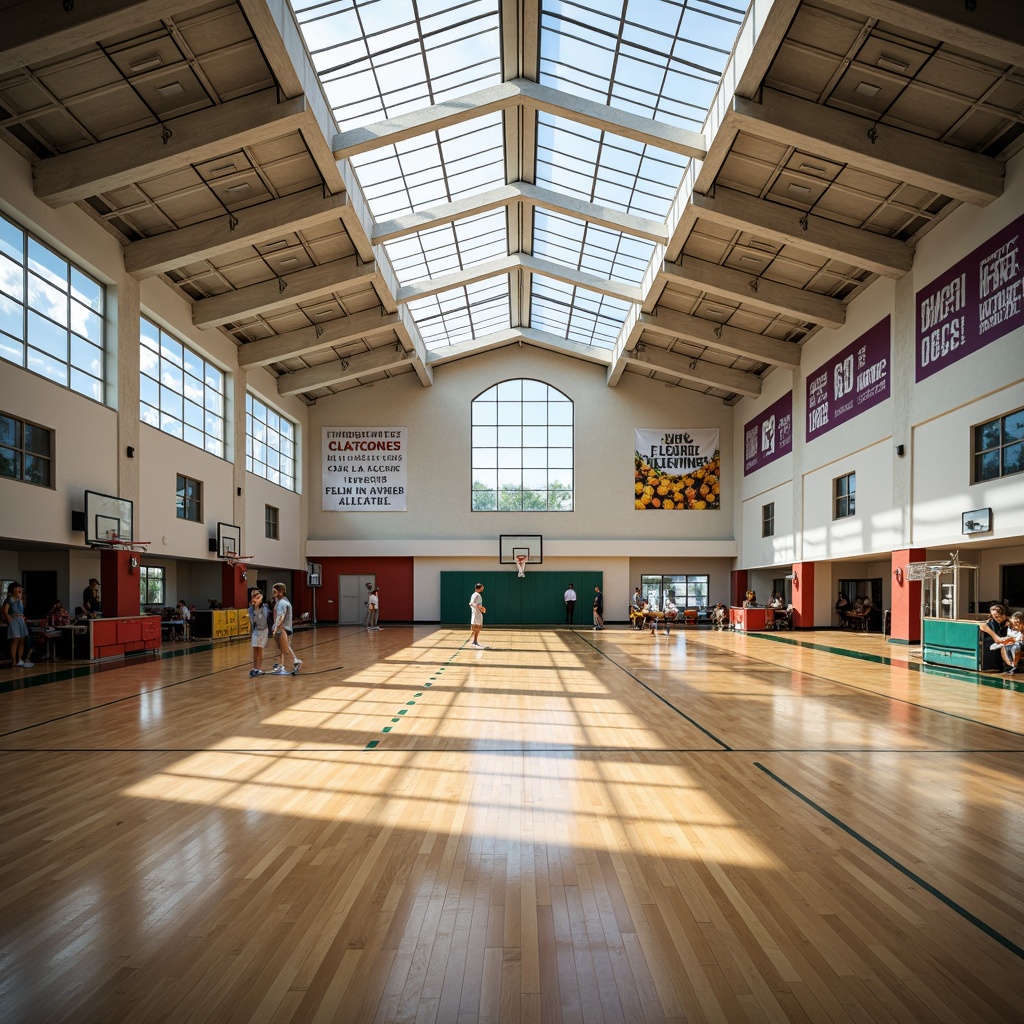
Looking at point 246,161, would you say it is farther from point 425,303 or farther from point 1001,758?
point 1001,758

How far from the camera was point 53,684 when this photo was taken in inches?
520

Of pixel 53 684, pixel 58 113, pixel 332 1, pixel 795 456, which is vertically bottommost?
pixel 53 684

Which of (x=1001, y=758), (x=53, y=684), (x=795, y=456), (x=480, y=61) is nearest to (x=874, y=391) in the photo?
(x=795, y=456)

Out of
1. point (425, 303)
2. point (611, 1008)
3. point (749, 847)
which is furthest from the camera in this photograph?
point (425, 303)

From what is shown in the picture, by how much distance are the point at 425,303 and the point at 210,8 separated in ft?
53.2

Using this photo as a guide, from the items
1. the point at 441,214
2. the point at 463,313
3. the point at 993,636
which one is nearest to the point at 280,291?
the point at 441,214

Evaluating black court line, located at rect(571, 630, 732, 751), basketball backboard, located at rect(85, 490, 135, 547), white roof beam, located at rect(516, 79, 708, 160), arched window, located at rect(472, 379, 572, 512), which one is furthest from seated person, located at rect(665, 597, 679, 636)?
basketball backboard, located at rect(85, 490, 135, 547)

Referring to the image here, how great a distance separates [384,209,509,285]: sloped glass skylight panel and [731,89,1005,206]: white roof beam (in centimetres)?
1066

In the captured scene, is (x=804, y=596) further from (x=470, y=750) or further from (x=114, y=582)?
(x=470, y=750)

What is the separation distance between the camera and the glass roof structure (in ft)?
49.5

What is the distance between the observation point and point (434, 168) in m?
20.4

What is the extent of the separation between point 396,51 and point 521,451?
19227 mm

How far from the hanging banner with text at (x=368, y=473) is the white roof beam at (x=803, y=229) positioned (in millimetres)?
18188

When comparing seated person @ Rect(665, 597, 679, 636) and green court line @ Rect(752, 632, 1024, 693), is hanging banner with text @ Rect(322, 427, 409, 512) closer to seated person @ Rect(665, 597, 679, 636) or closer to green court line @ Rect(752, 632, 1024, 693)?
seated person @ Rect(665, 597, 679, 636)
